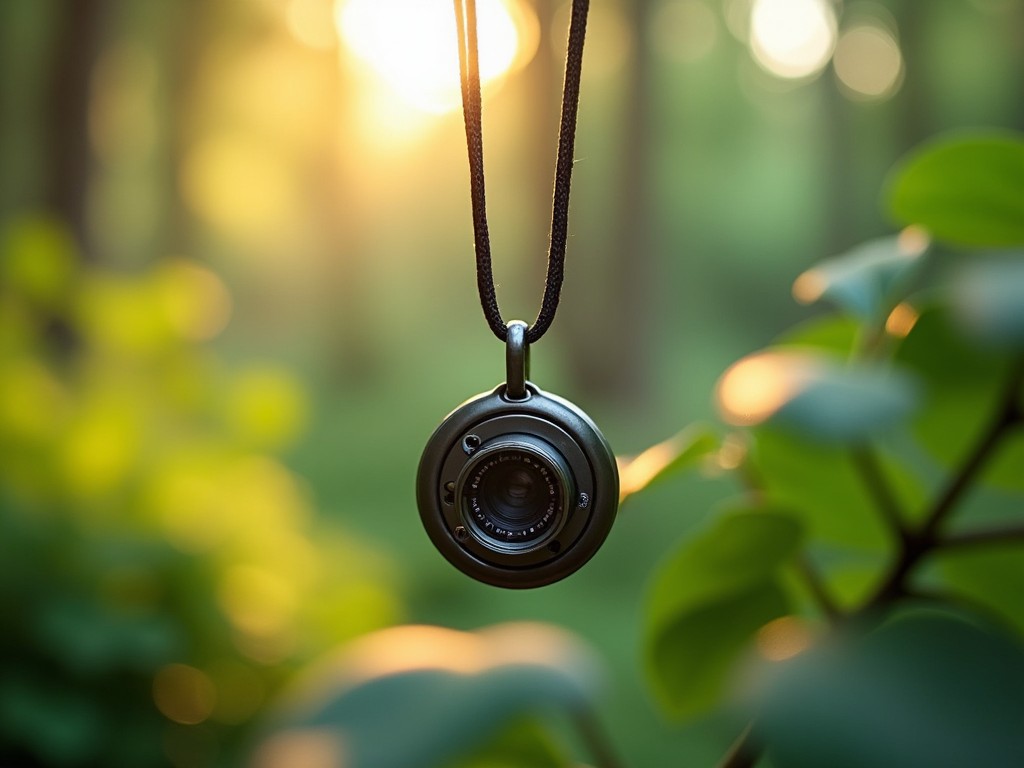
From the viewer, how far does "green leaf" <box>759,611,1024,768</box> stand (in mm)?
335

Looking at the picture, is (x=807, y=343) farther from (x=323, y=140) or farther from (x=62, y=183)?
(x=323, y=140)

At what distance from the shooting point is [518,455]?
480 mm

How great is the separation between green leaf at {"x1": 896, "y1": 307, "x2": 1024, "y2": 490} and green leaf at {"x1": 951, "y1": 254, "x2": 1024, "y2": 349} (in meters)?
0.12

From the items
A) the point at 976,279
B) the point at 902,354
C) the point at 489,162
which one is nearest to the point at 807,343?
the point at 902,354

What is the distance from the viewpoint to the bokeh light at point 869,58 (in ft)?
27.7

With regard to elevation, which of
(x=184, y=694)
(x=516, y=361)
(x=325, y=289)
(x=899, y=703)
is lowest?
(x=899, y=703)

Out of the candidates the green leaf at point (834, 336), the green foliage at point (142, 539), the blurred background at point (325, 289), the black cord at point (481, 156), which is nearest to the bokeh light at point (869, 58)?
the blurred background at point (325, 289)

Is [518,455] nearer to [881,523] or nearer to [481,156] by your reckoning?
[481,156]

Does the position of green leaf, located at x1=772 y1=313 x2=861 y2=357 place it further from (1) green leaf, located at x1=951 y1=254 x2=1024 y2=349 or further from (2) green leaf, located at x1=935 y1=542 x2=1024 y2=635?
(1) green leaf, located at x1=951 y1=254 x2=1024 y2=349

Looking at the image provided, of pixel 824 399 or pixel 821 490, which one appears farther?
pixel 821 490

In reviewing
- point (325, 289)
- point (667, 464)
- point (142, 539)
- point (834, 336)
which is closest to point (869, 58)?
Result: point (325, 289)

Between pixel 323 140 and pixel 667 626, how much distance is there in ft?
24.2

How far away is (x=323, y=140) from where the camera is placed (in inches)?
298

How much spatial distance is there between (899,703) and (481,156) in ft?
0.93
